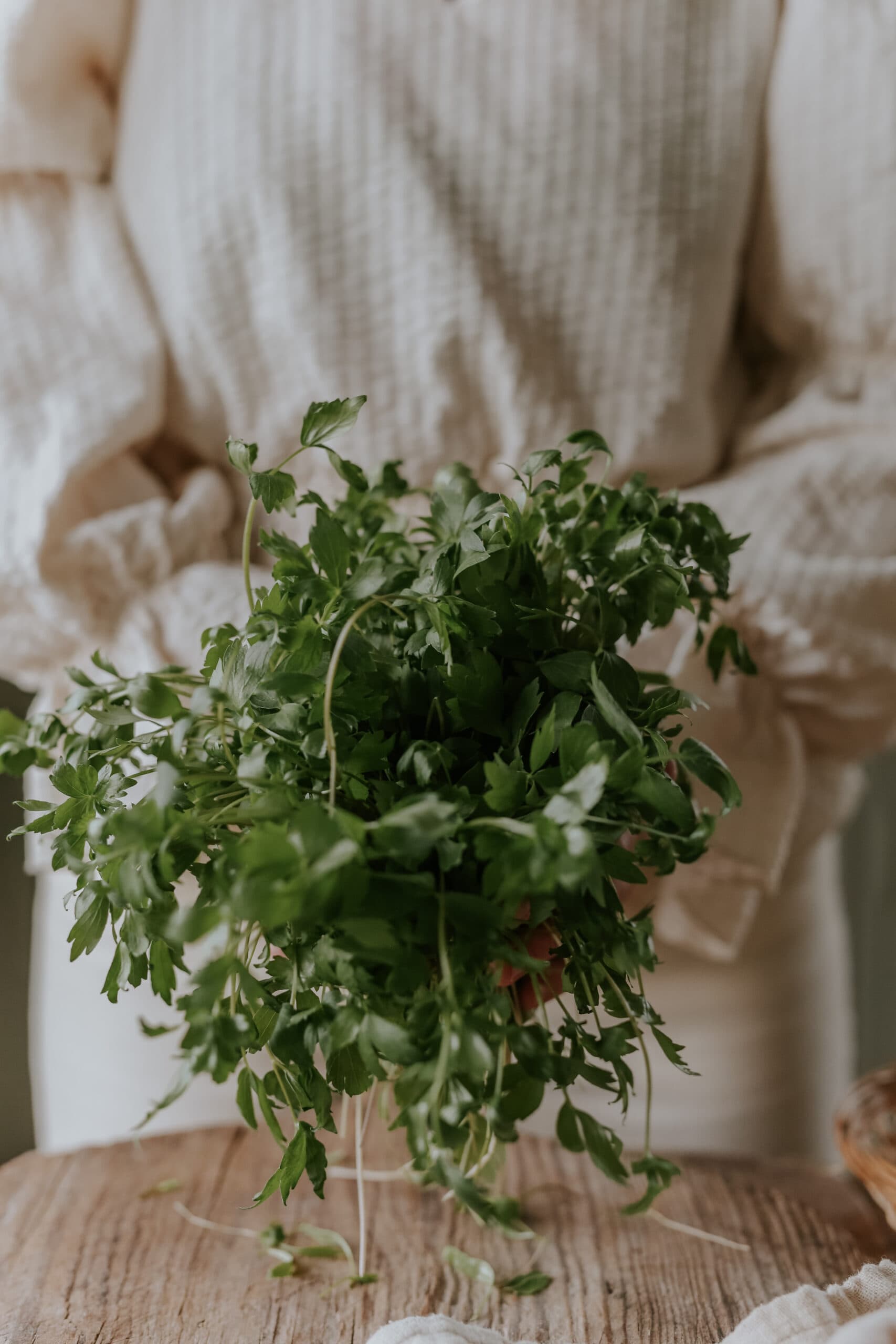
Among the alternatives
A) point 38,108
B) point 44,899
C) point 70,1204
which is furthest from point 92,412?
point 70,1204

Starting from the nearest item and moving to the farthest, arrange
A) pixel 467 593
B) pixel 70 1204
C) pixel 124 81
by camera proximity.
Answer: pixel 467 593
pixel 70 1204
pixel 124 81

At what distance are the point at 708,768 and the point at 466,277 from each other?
1.46ft

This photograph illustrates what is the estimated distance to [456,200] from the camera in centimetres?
77

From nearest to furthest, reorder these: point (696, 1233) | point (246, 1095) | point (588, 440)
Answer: point (246, 1095) < point (588, 440) < point (696, 1233)

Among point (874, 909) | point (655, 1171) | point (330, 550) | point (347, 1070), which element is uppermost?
point (330, 550)

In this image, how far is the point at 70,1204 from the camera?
70cm

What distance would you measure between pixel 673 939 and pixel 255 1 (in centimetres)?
73

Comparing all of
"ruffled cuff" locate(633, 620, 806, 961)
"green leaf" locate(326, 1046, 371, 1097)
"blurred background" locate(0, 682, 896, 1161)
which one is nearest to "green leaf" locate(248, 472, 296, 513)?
"green leaf" locate(326, 1046, 371, 1097)

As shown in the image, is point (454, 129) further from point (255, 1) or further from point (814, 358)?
point (814, 358)

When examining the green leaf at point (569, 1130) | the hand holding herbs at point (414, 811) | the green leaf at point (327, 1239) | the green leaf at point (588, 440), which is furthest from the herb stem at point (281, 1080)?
the green leaf at point (588, 440)

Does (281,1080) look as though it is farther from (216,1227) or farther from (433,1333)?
(216,1227)

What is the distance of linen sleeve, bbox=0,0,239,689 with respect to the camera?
75cm

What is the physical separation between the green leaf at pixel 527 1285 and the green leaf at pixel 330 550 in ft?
1.33

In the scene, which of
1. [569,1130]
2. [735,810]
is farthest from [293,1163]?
[735,810]
